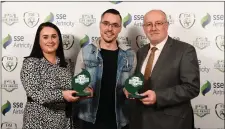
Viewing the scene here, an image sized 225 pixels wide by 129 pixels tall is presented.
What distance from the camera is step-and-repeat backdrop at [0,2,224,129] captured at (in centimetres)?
239

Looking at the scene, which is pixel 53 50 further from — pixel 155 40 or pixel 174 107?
pixel 174 107

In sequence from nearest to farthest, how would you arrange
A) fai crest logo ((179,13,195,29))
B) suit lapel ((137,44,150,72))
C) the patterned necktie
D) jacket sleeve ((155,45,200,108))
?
jacket sleeve ((155,45,200,108)) → the patterned necktie → suit lapel ((137,44,150,72)) → fai crest logo ((179,13,195,29))

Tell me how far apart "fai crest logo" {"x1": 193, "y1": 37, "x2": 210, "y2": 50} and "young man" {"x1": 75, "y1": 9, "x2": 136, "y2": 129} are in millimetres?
772

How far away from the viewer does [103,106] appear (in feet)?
6.04

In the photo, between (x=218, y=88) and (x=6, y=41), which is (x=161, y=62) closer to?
(x=218, y=88)

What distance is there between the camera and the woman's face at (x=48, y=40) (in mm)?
1822

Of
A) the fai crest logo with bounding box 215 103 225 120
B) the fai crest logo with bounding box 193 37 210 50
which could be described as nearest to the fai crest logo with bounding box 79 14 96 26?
the fai crest logo with bounding box 193 37 210 50

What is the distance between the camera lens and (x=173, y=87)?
169cm

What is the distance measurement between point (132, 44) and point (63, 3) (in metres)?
0.68

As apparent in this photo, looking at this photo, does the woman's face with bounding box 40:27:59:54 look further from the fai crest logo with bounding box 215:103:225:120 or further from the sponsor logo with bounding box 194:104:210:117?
the fai crest logo with bounding box 215:103:225:120

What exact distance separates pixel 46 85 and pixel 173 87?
2.54ft

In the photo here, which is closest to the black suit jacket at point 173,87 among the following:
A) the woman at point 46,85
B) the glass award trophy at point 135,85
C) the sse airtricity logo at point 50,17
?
the glass award trophy at point 135,85

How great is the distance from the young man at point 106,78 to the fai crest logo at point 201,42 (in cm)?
77

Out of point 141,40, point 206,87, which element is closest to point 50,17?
point 141,40
